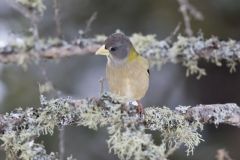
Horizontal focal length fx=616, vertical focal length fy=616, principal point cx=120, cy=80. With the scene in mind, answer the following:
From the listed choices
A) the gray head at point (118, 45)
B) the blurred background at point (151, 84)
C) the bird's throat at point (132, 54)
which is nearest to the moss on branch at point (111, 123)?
the gray head at point (118, 45)

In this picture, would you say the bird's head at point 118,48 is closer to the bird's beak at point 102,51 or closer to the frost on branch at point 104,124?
the bird's beak at point 102,51

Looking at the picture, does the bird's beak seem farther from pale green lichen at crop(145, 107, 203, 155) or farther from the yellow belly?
pale green lichen at crop(145, 107, 203, 155)

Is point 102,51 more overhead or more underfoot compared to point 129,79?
more overhead

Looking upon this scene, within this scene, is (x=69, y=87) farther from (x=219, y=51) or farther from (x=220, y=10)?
(x=219, y=51)

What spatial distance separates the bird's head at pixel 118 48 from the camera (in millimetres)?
5289

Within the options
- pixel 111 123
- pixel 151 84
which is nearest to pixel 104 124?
pixel 111 123

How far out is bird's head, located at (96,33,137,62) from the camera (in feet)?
17.4

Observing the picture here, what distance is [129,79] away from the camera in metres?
5.32

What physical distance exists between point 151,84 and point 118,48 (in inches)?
108

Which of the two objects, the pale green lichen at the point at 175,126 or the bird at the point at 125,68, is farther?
the bird at the point at 125,68

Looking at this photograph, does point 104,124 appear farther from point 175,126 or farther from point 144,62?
point 144,62

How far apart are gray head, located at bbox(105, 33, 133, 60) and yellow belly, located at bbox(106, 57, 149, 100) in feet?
0.31

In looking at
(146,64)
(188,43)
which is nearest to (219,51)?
(188,43)

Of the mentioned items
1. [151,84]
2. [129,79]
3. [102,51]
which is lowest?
[129,79]
